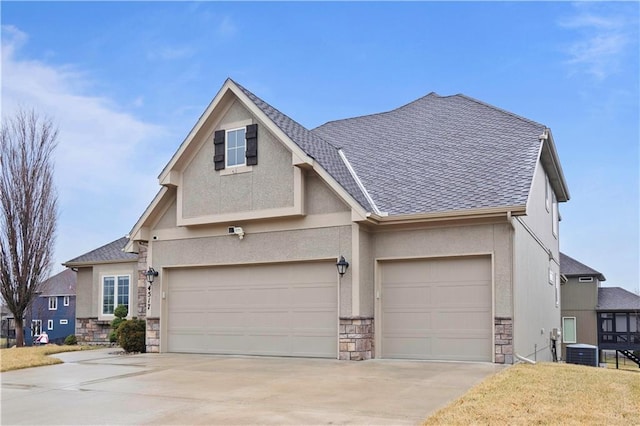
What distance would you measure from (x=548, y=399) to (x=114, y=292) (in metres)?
17.6

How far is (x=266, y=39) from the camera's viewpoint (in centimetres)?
1803

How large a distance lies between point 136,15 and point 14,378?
9.72 metres

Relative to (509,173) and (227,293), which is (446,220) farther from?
(227,293)

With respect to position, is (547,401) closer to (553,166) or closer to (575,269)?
(553,166)

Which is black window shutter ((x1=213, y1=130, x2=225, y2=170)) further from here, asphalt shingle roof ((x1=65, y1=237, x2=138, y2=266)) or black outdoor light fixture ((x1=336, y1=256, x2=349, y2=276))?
asphalt shingle roof ((x1=65, y1=237, x2=138, y2=266))

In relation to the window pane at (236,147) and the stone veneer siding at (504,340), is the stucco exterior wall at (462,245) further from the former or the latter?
the window pane at (236,147)

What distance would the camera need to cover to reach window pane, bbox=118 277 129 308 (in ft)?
70.0

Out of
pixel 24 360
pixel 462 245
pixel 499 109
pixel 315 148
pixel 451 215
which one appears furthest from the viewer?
pixel 499 109

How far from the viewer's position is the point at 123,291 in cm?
2147

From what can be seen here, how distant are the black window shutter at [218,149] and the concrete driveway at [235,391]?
4802 millimetres

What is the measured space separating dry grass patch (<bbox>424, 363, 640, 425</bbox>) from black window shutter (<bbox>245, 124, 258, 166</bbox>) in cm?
745

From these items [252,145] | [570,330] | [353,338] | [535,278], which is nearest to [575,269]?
[570,330]

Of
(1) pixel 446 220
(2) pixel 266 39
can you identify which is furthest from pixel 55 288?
(1) pixel 446 220

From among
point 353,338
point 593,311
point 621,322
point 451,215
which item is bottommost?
point 621,322
